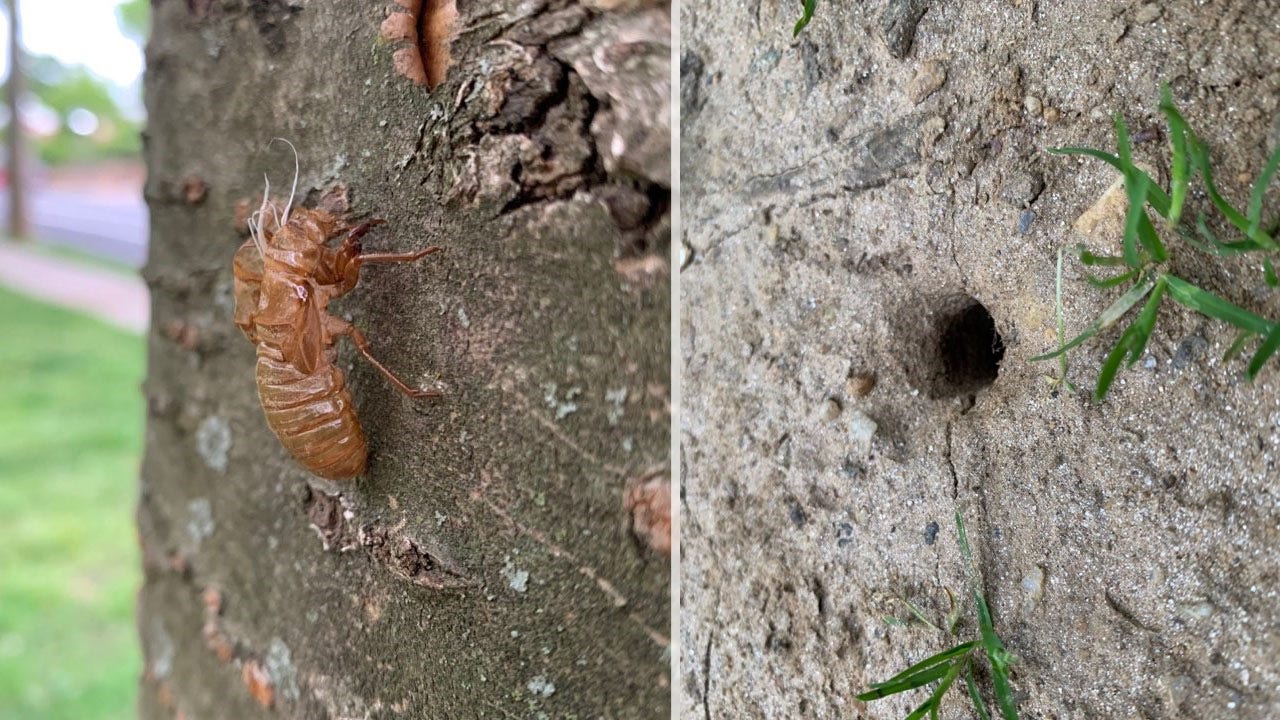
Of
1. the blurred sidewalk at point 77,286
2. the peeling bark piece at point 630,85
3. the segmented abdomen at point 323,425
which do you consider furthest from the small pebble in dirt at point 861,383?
the blurred sidewalk at point 77,286

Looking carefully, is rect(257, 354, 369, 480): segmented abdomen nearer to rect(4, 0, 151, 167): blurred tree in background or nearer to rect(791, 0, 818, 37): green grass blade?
rect(791, 0, 818, 37): green grass blade

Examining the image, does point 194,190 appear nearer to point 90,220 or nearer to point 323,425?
point 323,425

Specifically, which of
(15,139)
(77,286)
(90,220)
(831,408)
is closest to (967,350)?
(831,408)

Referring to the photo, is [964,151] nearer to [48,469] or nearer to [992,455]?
[992,455]


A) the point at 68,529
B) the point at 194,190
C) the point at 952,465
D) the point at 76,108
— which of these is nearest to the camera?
the point at 952,465

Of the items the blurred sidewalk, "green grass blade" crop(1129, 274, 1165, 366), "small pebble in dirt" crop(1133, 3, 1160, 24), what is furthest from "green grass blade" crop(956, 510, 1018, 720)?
the blurred sidewalk

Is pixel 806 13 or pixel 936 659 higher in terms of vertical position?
pixel 806 13

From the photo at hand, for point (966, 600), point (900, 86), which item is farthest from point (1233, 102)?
point (966, 600)
